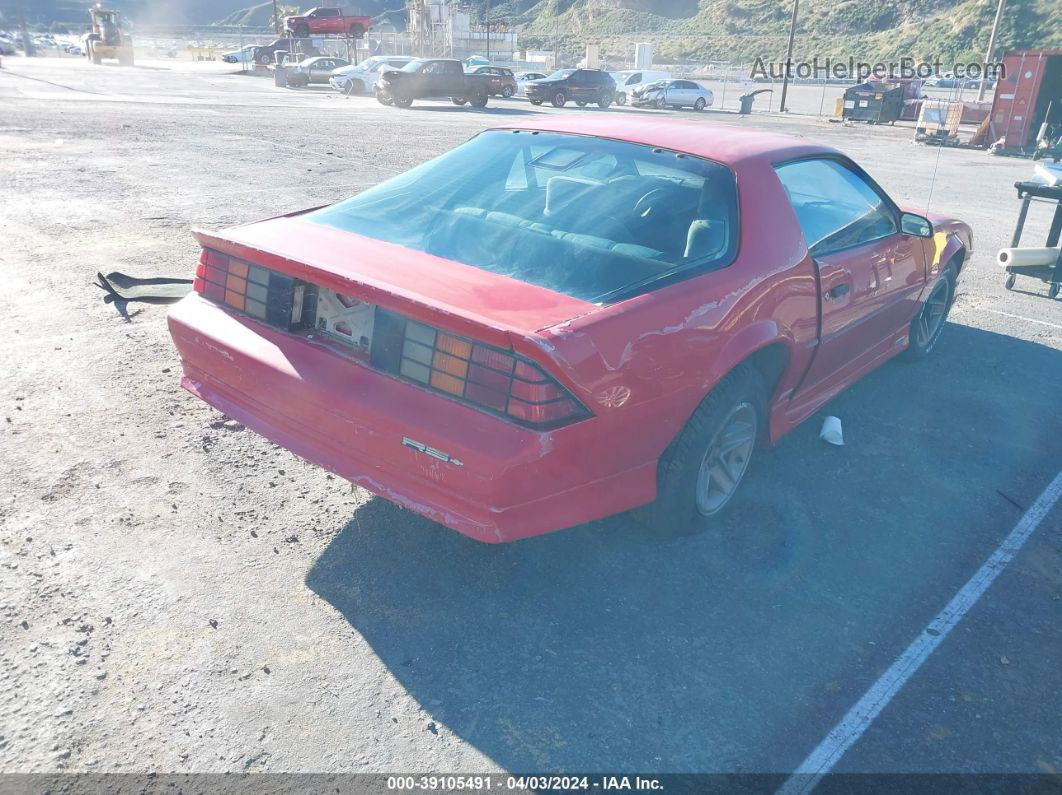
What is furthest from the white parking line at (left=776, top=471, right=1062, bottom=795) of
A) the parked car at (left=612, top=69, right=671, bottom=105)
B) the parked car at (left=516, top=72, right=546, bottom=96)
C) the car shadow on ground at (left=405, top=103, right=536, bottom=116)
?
the parked car at (left=516, top=72, right=546, bottom=96)

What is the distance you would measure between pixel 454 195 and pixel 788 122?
99.2 feet

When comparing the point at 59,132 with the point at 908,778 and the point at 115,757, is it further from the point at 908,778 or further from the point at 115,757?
the point at 908,778

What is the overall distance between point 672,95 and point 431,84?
1313 cm

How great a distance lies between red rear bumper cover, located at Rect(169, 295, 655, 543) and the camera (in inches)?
102

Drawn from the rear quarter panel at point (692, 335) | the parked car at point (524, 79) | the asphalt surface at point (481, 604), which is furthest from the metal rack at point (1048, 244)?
the parked car at point (524, 79)

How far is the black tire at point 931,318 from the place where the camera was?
534 cm

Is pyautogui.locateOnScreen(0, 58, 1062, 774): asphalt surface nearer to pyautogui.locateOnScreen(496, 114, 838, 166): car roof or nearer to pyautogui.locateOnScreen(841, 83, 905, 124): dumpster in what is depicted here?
pyautogui.locateOnScreen(496, 114, 838, 166): car roof

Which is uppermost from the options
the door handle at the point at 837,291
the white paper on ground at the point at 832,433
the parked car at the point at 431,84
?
the parked car at the point at 431,84

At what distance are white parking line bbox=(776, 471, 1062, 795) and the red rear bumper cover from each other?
0.97 metres

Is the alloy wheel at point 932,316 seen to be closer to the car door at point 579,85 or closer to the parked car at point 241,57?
the car door at point 579,85

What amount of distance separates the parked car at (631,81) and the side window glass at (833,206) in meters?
34.3

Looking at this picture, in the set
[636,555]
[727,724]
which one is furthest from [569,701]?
[636,555]

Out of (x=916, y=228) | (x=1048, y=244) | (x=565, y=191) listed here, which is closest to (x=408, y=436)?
(x=565, y=191)

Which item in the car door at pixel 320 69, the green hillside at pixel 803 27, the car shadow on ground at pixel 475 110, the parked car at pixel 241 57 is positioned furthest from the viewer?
the green hillside at pixel 803 27
